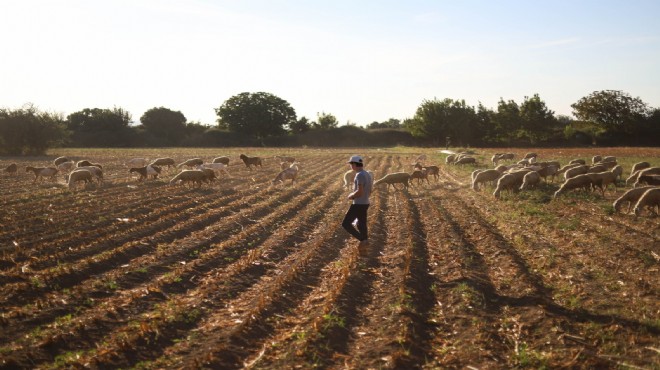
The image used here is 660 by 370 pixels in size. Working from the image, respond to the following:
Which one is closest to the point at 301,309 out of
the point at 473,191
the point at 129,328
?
the point at 129,328

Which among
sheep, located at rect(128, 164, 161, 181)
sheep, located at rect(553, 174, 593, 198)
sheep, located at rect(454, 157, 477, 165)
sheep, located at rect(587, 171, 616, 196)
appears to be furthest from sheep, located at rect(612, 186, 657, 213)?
sheep, located at rect(128, 164, 161, 181)

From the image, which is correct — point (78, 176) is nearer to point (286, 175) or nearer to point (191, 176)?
point (191, 176)

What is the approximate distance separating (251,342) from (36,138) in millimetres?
51660

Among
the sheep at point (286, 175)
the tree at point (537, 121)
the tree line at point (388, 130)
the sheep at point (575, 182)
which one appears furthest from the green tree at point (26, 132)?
the tree at point (537, 121)

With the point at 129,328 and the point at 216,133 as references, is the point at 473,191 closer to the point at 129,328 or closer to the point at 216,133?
the point at 129,328

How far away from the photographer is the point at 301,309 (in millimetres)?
8312

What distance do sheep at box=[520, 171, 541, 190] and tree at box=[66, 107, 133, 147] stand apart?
70.7 metres

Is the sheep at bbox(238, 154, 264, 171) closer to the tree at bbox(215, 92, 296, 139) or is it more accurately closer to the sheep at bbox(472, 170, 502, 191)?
the sheep at bbox(472, 170, 502, 191)

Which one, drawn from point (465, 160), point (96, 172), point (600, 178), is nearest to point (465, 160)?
point (465, 160)

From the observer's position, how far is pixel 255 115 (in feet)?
290

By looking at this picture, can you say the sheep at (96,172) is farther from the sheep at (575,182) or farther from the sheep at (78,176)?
the sheep at (575,182)

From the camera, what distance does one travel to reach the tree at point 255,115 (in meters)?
88.8

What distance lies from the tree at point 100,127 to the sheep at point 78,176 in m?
60.5

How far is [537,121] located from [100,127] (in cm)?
6659
